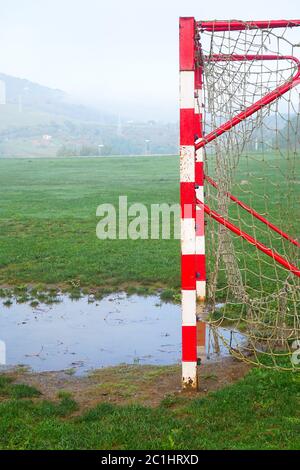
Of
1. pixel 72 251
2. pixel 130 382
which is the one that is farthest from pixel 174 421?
pixel 72 251

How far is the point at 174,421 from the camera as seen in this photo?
220 inches

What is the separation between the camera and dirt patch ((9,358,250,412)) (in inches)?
255

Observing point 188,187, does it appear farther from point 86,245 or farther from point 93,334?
point 86,245

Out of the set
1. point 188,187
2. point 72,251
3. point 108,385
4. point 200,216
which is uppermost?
point 188,187

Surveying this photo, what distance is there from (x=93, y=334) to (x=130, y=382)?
1968 mm

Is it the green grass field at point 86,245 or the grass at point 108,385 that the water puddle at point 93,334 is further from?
the green grass field at point 86,245

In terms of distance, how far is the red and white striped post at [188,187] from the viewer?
20.8 feet

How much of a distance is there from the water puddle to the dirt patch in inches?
11.4

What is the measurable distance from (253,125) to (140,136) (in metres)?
169

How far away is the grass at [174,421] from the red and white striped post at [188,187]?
1.46 feet

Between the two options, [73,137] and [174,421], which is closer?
[174,421]

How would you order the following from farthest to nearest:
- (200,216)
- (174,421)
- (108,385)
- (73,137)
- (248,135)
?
(73,137) < (200,216) < (248,135) < (108,385) < (174,421)

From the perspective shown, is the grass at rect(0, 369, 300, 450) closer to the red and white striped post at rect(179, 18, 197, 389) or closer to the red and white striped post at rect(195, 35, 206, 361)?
the red and white striped post at rect(179, 18, 197, 389)

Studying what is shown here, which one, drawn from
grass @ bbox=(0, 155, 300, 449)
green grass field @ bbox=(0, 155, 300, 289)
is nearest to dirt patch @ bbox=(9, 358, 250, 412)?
grass @ bbox=(0, 155, 300, 449)
